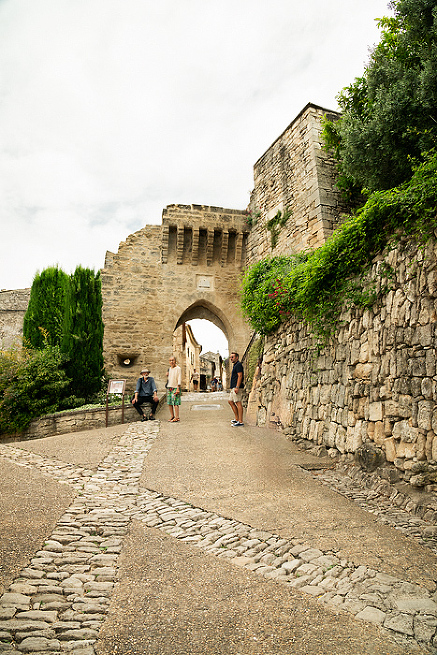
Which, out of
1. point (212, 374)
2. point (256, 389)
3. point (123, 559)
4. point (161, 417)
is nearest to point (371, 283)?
point (123, 559)

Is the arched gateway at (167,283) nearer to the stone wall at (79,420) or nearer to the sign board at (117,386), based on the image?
the stone wall at (79,420)

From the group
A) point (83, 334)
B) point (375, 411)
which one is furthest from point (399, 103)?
point (83, 334)

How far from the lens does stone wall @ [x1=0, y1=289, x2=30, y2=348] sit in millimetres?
14086

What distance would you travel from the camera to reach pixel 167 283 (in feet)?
42.8

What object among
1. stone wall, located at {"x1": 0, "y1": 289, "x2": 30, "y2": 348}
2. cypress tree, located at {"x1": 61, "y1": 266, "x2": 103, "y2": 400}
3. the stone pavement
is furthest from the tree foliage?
stone wall, located at {"x1": 0, "y1": 289, "x2": 30, "y2": 348}

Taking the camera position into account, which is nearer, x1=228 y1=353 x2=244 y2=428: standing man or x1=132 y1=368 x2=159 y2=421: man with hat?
x1=228 y1=353 x2=244 y2=428: standing man

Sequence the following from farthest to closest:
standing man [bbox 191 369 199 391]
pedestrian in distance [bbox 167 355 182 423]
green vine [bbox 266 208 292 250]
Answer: standing man [bbox 191 369 199 391] → green vine [bbox 266 208 292 250] → pedestrian in distance [bbox 167 355 182 423]

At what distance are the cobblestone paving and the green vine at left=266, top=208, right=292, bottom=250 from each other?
27.7ft

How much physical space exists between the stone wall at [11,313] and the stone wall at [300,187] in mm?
8893

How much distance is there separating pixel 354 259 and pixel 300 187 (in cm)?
596

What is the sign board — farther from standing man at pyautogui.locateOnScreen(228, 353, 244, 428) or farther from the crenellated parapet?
the crenellated parapet

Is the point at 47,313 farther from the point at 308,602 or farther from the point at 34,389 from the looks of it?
the point at 308,602

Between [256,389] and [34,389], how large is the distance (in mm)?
5259

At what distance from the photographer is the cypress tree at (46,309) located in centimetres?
1066
